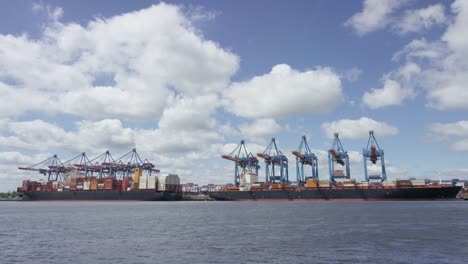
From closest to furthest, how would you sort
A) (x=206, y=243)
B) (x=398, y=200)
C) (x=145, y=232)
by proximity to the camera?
(x=206, y=243) → (x=145, y=232) → (x=398, y=200)

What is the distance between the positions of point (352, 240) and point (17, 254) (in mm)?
26058

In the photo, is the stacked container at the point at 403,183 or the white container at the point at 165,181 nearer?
the stacked container at the point at 403,183

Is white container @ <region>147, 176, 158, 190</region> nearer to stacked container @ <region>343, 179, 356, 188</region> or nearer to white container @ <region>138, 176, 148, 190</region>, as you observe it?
white container @ <region>138, 176, 148, 190</region>

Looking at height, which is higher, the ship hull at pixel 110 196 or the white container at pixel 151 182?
the white container at pixel 151 182

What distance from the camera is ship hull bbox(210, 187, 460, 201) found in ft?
314

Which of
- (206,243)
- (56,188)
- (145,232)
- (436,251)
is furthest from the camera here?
(56,188)

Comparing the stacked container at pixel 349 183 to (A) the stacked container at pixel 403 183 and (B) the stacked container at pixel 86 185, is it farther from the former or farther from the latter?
(B) the stacked container at pixel 86 185

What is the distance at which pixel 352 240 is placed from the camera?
97.0 ft

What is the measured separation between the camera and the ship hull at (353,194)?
9581 centimetres

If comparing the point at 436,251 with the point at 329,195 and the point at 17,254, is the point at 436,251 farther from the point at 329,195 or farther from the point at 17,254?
the point at 329,195

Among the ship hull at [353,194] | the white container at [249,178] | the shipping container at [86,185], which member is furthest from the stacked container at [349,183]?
the shipping container at [86,185]

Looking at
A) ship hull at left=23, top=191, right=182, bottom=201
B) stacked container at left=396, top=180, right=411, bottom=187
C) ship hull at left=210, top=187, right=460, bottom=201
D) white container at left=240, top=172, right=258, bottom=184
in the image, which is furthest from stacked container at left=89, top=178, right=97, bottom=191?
stacked container at left=396, top=180, right=411, bottom=187

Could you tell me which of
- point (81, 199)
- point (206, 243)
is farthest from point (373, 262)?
point (81, 199)

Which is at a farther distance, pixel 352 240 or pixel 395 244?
pixel 352 240
